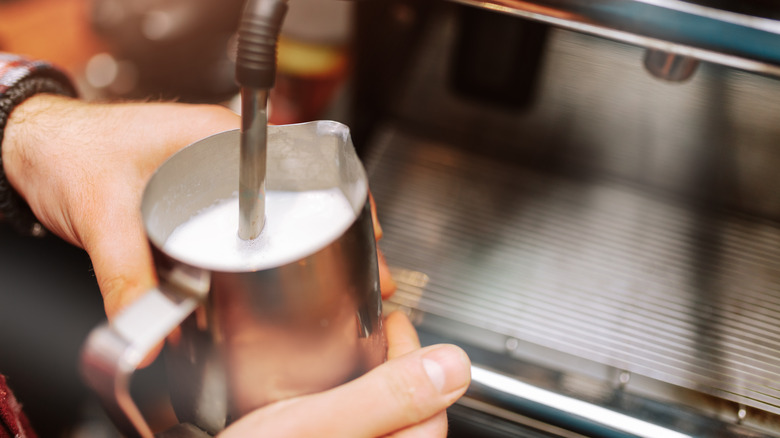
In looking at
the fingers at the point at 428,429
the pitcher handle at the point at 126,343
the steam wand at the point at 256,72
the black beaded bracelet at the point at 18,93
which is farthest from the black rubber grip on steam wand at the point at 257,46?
the black beaded bracelet at the point at 18,93

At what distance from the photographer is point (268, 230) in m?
0.32

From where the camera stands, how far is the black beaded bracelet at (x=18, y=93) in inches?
20.3

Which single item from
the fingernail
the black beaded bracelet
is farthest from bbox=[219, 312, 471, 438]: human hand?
the black beaded bracelet

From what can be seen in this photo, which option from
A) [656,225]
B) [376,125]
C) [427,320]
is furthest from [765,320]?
[376,125]

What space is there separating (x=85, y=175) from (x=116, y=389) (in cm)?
26

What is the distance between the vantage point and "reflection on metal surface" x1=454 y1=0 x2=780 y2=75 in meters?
0.32

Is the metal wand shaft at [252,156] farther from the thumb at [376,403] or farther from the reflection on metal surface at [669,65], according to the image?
the reflection on metal surface at [669,65]

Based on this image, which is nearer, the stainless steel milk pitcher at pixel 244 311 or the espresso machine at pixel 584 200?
the stainless steel milk pitcher at pixel 244 311

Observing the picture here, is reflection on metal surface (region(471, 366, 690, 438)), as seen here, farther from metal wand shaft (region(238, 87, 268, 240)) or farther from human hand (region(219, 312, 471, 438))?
metal wand shaft (region(238, 87, 268, 240))

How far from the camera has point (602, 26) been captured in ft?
1.11

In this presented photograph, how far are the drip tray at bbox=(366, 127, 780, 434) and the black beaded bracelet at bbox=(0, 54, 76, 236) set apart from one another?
0.34m

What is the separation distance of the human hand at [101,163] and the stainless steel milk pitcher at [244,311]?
0.09 m

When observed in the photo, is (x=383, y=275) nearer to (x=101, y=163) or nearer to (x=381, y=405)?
(x=381, y=405)

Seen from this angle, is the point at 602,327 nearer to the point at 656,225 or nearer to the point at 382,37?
the point at 656,225
